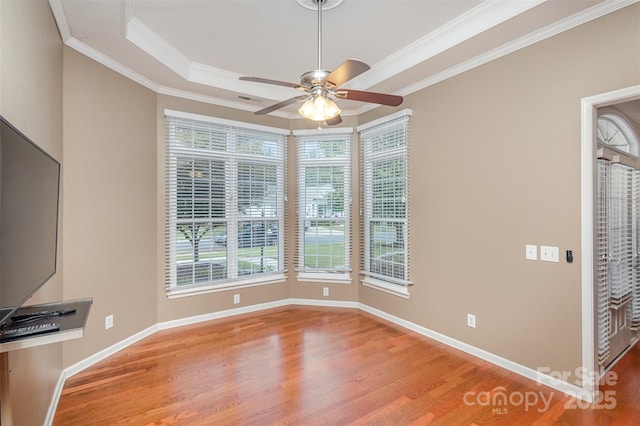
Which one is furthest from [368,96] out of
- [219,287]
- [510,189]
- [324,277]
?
[219,287]

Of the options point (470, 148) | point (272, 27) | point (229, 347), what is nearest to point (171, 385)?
point (229, 347)

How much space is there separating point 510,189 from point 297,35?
2.38 meters

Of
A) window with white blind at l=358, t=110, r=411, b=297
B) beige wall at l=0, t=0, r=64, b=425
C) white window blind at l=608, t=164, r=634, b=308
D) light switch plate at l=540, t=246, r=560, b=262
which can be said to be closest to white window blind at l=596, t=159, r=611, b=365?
white window blind at l=608, t=164, r=634, b=308

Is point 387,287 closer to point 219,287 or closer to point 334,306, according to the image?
point 334,306

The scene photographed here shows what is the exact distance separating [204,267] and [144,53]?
244 cm

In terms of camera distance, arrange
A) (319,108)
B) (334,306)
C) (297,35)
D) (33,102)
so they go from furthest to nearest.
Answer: (334,306)
(297,35)
(319,108)
(33,102)

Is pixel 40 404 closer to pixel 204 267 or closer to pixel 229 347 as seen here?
pixel 229 347

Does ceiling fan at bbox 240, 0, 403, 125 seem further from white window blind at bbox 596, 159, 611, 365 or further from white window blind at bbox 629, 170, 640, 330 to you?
white window blind at bbox 629, 170, 640, 330

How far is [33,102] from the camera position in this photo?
70.3 inches

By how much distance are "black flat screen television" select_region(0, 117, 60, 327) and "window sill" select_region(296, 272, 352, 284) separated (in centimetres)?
324

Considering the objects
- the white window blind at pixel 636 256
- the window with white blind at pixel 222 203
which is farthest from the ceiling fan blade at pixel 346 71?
the white window blind at pixel 636 256

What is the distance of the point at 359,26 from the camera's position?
8.84 feet

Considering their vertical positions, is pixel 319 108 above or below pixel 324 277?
above

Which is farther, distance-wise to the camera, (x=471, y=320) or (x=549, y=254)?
(x=471, y=320)
